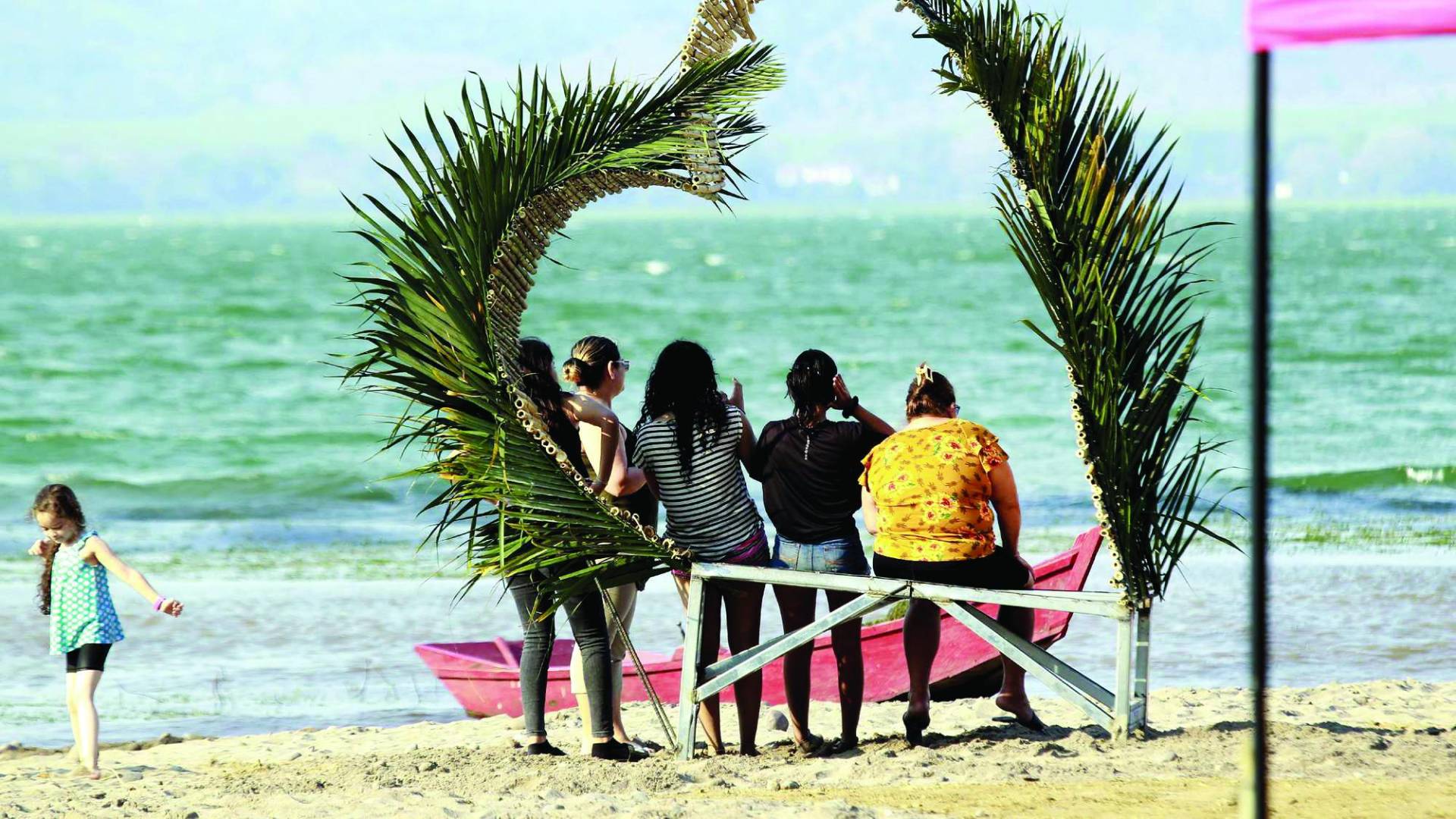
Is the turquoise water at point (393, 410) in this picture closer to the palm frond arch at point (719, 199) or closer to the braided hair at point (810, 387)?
the palm frond arch at point (719, 199)

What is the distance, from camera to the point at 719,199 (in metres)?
5.80

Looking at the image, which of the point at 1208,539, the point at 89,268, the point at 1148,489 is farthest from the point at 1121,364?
the point at 89,268

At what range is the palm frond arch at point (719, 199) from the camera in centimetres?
539

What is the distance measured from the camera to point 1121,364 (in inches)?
213

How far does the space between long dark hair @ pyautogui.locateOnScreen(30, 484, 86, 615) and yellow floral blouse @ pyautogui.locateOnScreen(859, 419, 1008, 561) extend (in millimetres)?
3085

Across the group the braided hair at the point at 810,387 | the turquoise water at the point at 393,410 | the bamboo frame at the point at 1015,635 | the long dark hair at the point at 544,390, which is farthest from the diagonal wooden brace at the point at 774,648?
the turquoise water at the point at 393,410

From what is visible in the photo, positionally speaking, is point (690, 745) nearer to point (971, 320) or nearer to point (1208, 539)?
point (1208, 539)

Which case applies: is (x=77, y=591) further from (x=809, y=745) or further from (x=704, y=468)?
(x=809, y=745)

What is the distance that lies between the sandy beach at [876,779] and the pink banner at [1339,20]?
98.9 inches

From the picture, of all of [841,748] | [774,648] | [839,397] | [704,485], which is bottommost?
[841,748]

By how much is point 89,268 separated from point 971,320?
4572 cm

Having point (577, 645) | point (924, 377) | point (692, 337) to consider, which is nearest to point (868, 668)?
point (577, 645)

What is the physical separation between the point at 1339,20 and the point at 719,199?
9.70ft

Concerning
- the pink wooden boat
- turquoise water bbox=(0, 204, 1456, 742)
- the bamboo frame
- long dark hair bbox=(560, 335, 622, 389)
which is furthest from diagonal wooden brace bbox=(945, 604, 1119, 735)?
turquoise water bbox=(0, 204, 1456, 742)
